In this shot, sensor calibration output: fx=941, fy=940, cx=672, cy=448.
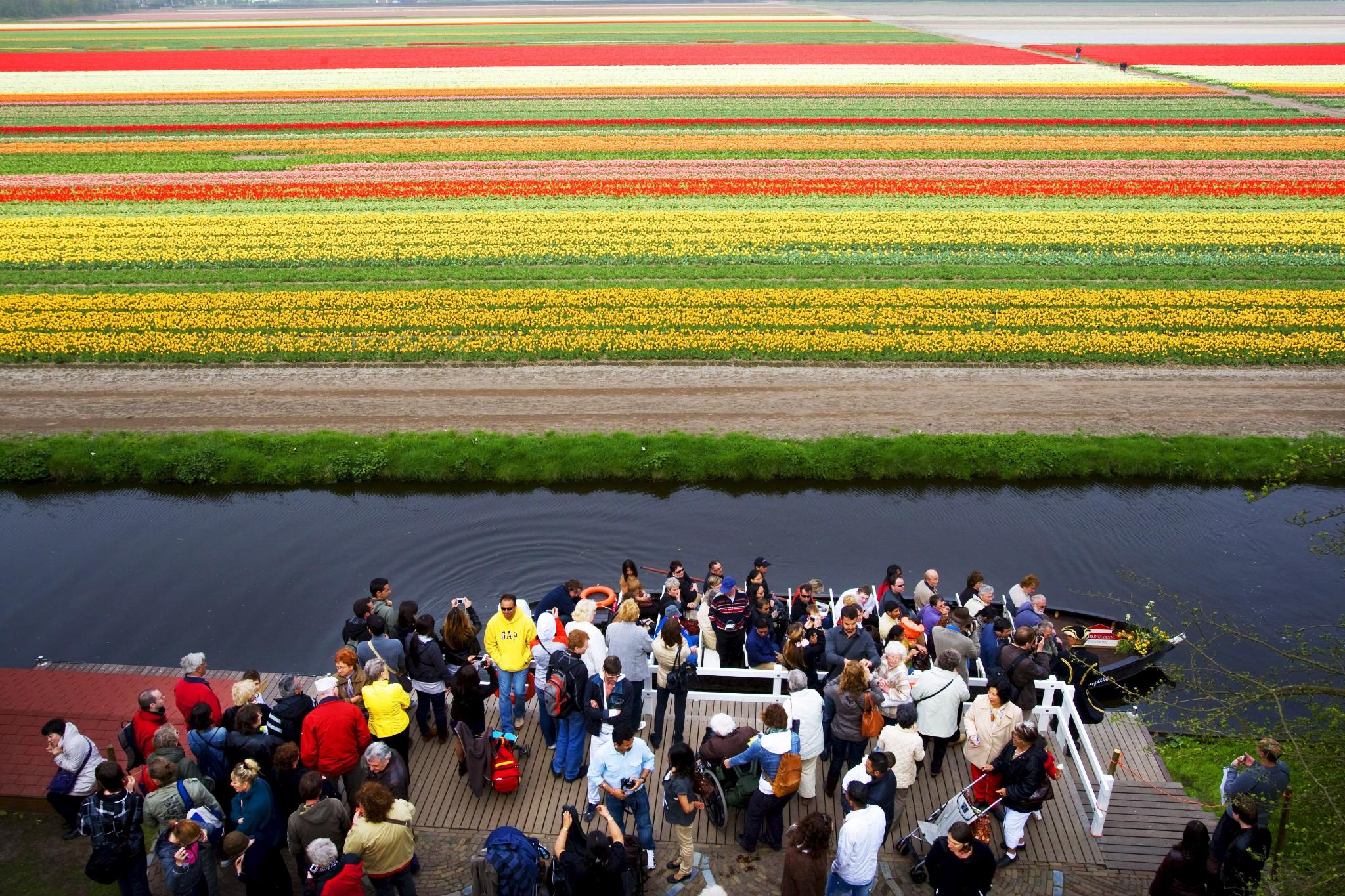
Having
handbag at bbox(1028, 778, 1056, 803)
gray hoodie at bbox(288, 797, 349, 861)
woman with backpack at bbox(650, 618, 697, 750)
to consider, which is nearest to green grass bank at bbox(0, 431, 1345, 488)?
woman with backpack at bbox(650, 618, 697, 750)

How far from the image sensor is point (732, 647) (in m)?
12.6

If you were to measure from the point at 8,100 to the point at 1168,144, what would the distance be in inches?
3057

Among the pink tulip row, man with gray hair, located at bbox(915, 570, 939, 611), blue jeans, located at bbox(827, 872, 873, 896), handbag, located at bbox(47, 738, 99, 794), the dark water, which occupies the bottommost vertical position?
the dark water

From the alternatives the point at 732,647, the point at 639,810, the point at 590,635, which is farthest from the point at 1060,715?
the point at 590,635

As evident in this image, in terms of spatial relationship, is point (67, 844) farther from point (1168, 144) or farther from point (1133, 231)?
point (1168, 144)

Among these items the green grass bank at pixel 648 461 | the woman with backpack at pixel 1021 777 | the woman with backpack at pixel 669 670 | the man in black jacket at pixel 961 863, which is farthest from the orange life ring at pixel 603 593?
the man in black jacket at pixel 961 863

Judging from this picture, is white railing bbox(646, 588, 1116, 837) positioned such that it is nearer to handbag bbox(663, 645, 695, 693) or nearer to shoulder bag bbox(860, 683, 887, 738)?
handbag bbox(663, 645, 695, 693)

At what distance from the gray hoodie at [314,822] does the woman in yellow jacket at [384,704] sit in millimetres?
1319

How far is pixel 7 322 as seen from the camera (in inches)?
1150

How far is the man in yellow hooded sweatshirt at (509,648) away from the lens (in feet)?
37.1

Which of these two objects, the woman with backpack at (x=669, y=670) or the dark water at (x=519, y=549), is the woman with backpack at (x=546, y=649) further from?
the dark water at (x=519, y=549)

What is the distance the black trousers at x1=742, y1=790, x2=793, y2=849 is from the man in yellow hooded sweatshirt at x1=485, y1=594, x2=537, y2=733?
3.15 meters

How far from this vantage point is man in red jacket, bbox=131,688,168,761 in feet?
33.5

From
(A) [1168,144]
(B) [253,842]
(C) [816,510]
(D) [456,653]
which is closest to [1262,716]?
(C) [816,510]
